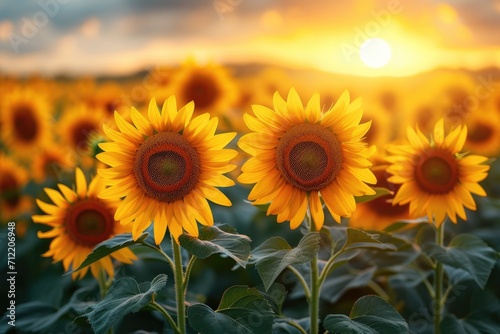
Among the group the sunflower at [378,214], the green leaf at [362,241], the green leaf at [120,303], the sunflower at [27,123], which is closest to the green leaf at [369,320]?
the green leaf at [362,241]

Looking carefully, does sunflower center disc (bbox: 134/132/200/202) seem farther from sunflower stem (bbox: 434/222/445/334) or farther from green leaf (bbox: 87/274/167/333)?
sunflower stem (bbox: 434/222/445/334)

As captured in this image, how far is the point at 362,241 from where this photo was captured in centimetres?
210

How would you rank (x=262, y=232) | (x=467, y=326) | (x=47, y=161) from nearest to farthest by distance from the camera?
(x=467, y=326), (x=262, y=232), (x=47, y=161)

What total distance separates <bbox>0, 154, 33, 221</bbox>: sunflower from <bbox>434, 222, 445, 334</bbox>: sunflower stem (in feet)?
9.59

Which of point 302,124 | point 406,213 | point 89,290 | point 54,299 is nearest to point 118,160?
point 302,124

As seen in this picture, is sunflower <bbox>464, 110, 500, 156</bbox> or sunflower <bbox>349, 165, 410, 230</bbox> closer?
sunflower <bbox>349, 165, 410, 230</bbox>

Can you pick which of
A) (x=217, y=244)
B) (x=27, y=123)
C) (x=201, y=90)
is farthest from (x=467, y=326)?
(x=27, y=123)

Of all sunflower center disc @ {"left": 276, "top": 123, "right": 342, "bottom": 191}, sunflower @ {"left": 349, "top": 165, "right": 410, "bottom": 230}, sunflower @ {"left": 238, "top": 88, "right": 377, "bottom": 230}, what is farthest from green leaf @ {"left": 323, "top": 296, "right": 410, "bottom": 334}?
sunflower @ {"left": 349, "top": 165, "right": 410, "bottom": 230}

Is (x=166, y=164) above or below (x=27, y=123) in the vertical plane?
below

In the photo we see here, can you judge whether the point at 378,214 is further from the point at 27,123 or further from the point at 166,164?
the point at 27,123

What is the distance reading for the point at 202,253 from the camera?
6.14 ft

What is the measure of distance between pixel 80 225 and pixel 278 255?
86 centimetres

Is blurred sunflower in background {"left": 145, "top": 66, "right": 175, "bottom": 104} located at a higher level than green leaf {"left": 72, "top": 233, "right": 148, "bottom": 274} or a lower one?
higher

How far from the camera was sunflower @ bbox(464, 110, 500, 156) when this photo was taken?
5.09m
